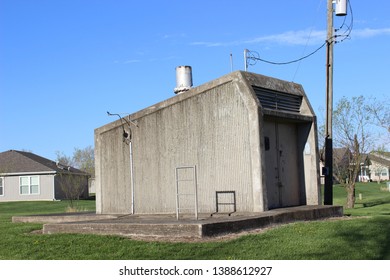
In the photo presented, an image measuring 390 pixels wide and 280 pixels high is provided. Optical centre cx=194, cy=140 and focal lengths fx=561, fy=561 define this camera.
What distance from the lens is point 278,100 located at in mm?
16953

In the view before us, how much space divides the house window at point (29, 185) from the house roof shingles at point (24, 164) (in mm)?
821

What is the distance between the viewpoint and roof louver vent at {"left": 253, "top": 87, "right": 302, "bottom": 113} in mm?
16047

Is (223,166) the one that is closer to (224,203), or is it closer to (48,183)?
(224,203)

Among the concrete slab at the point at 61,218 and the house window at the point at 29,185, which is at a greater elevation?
the house window at the point at 29,185

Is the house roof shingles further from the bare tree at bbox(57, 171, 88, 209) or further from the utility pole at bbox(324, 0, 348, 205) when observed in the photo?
the utility pole at bbox(324, 0, 348, 205)

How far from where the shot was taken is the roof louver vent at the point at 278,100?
16.0 m

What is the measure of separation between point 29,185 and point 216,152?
3653 cm

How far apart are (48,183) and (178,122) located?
34395 mm

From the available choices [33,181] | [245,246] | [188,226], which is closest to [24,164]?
[33,181]

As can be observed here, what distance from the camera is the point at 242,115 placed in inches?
593

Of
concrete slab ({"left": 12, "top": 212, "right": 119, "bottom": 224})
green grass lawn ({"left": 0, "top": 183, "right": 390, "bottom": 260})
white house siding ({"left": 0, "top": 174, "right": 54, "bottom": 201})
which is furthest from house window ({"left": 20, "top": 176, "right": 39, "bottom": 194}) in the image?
green grass lawn ({"left": 0, "top": 183, "right": 390, "bottom": 260})

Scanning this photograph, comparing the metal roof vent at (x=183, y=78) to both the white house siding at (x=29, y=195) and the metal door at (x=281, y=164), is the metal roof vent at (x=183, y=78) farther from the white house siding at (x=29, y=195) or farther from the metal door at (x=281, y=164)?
the white house siding at (x=29, y=195)

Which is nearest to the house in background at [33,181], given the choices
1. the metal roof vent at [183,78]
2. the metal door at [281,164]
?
the metal roof vent at [183,78]
